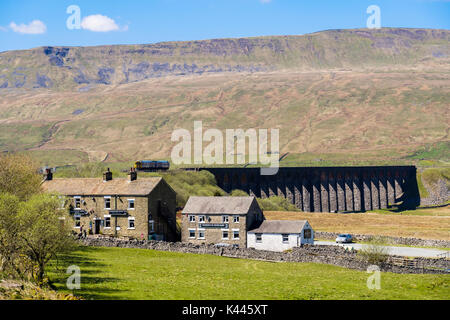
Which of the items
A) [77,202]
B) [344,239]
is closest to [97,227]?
[77,202]

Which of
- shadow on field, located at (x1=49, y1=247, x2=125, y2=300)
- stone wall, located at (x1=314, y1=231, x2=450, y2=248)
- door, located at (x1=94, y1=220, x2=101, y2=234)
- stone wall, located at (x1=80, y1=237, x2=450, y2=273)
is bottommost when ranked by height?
stone wall, located at (x1=314, y1=231, x2=450, y2=248)

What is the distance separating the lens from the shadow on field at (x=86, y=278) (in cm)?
3372

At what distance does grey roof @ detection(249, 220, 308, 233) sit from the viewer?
73375 mm

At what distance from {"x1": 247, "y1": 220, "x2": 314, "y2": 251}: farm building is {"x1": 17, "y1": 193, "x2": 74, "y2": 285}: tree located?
38.9 meters

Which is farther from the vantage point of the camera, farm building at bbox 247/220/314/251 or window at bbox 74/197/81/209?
window at bbox 74/197/81/209

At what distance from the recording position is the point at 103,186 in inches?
3127

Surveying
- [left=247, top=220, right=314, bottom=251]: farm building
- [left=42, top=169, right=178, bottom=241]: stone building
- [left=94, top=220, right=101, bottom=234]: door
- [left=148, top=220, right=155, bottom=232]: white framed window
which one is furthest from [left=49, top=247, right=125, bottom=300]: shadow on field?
[left=247, top=220, right=314, bottom=251]: farm building

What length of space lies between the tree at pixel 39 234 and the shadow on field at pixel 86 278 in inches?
66.7

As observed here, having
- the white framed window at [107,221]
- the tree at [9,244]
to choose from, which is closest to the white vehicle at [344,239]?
the white framed window at [107,221]

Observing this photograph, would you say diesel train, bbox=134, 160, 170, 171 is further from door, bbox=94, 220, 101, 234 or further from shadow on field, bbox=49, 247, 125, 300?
shadow on field, bbox=49, 247, 125, 300

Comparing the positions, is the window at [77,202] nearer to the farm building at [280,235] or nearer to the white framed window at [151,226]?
the white framed window at [151,226]

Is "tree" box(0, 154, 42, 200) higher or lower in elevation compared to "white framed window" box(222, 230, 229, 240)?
higher

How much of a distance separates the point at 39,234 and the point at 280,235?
41928mm
